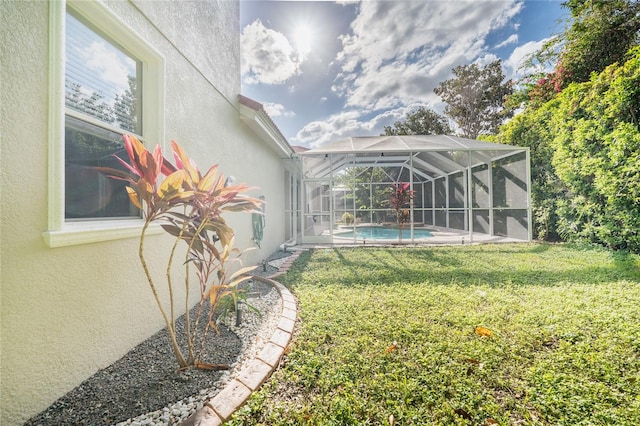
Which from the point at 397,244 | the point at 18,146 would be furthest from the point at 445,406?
the point at 397,244

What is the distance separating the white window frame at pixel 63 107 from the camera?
5.37 ft

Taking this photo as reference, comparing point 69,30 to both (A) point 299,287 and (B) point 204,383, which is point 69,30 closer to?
(B) point 204,383

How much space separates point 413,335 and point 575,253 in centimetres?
614

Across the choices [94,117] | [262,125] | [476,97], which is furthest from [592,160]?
[476,97]

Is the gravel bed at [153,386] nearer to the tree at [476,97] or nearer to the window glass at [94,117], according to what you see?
the window glass at [94,117]

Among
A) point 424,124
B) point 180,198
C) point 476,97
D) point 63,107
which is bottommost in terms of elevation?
point 180,198

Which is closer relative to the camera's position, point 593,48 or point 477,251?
point 477,251

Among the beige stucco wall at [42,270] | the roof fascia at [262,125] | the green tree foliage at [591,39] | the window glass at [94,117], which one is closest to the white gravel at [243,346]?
the beige stucco wall at [42,270]

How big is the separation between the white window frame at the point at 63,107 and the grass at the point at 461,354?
173 centimetres

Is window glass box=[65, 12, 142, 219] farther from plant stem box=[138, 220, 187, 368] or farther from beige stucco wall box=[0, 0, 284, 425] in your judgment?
plant stem box=[138, 220, 187, 368]

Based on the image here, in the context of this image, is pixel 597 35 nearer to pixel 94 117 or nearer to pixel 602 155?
pixel 602 155

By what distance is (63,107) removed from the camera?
1720mm

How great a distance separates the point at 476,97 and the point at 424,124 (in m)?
4.23

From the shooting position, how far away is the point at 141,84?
106 inches
